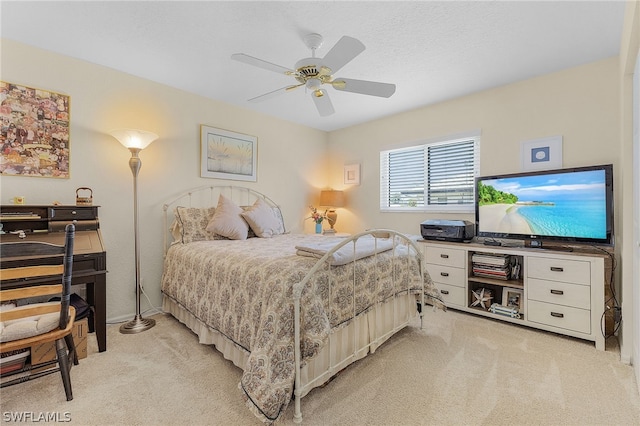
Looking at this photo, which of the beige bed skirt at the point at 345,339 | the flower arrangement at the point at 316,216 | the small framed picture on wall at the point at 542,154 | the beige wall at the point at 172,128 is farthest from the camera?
the flower arrangement at the point at 316,216

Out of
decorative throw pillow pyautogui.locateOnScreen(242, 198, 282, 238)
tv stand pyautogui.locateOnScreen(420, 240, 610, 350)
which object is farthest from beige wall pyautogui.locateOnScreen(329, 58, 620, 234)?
decorative throw pillow pyautogui.locateOnScreen(242, 198, 282, 238)

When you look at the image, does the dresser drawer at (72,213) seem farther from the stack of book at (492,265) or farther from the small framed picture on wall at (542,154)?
the small framed picture on wall at (542,154)

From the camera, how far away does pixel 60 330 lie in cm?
163

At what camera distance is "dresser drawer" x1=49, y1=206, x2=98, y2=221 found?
236 cm

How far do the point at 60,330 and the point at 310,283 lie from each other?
4.65ft

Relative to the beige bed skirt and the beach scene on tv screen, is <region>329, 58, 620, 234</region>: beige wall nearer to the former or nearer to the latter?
the beach scene on tv screen

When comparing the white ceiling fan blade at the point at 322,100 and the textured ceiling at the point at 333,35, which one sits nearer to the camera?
the textured ceiling at the point at 333,35

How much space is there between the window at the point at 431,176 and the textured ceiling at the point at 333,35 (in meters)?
0.83

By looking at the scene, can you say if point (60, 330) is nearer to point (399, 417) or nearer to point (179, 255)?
point (179, 255)

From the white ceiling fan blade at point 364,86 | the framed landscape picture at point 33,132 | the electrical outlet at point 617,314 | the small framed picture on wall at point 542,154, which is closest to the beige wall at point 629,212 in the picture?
the electrical outlet at point 617,314

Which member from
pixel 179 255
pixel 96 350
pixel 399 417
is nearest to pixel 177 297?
pixel 179 255

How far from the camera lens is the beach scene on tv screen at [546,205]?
8.07 ft

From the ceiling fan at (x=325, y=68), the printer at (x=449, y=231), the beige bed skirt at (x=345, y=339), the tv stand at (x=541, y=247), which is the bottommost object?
the beige bed skirt at (x=345, y=339)

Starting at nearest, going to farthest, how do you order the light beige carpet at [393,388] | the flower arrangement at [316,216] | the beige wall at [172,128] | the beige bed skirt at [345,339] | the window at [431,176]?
1. the light beige carpet at [393,388]
2. the beige bed skirt at [345,339]
3. the beige wall at [172,128]
4. the window at [431,176]
5. the flower arrangement at [316,216]
